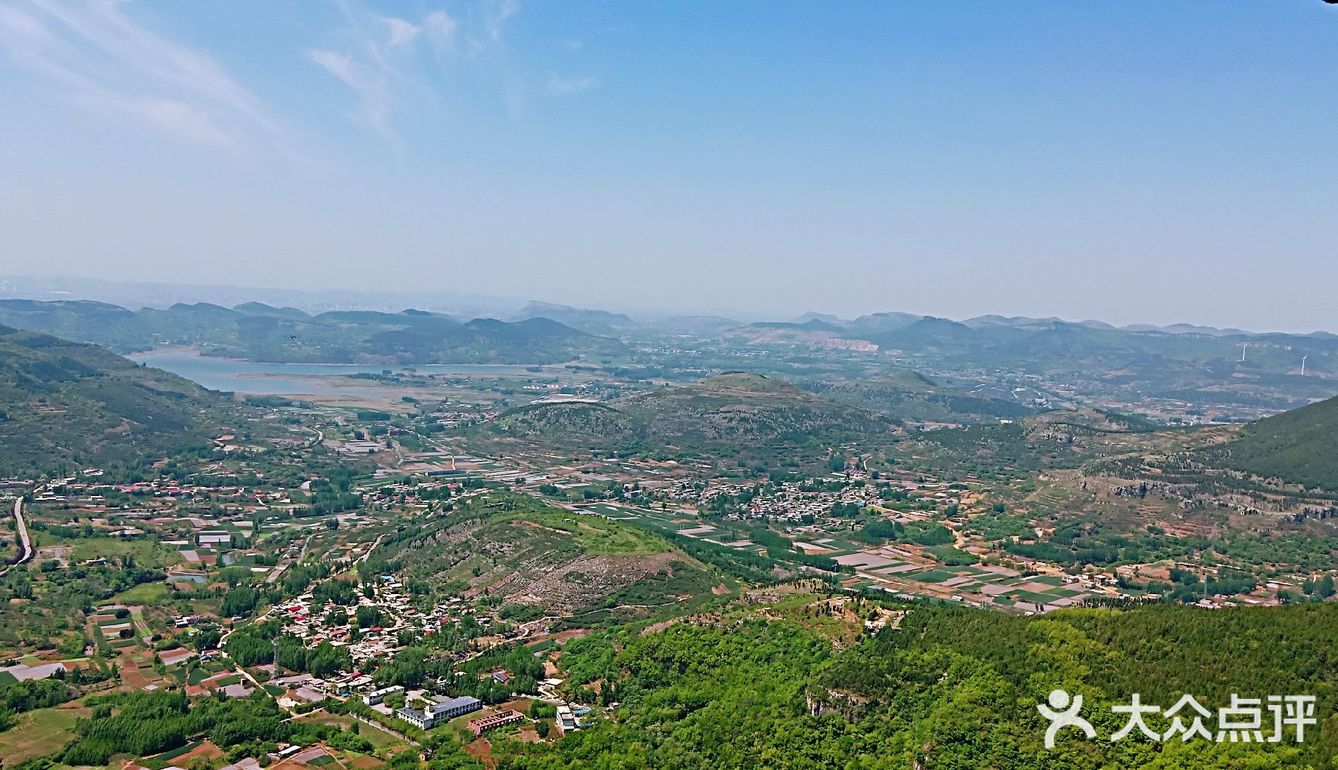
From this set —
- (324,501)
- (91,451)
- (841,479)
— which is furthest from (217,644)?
(841,479)

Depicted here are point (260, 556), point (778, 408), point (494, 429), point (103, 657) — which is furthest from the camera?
point (778, 408)

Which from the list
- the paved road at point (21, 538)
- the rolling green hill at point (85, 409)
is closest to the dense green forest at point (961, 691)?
the paved road at point (21, 538)

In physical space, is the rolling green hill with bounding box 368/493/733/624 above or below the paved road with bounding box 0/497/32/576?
above

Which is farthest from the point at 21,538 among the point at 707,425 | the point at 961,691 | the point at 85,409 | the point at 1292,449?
the point at 1292,449

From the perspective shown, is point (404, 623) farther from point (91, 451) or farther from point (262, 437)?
point (262, 437)

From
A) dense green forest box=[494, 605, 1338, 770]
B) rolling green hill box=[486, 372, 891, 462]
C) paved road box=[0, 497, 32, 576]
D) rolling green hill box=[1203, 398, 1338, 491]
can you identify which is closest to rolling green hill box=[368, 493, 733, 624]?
dense green forest box=[494, 605, 1338, 770]

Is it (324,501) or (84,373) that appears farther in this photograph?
(84,373)

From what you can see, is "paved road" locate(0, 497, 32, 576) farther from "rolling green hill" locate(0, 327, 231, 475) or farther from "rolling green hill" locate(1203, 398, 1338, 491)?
"rolling green hill" locate(1203, 398, 1338, 491)
